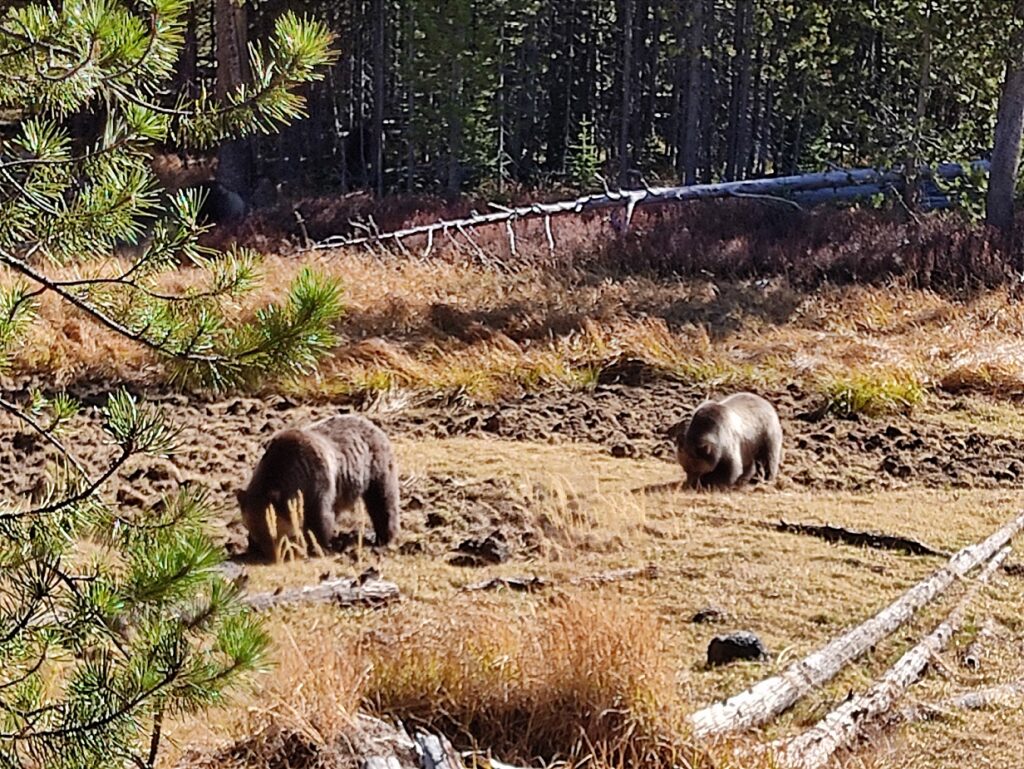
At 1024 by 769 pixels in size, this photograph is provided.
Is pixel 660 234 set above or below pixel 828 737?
above

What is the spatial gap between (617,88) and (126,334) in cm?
4549

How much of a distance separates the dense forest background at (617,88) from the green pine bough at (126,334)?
16121mm

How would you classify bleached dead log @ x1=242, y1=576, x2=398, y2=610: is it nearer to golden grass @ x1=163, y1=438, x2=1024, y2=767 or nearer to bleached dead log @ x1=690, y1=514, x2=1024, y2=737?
golden grass @ x1=163, y1=438, x2=1024, y2=767

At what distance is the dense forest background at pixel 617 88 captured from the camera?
67.6 feet

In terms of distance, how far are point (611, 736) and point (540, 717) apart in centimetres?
27

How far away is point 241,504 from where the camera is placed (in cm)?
736

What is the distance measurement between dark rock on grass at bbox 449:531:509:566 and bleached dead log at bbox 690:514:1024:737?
2160 millimetres

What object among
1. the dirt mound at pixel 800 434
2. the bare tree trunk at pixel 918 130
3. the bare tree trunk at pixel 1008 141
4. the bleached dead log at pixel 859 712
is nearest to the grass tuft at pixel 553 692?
the bleached dead log at pixel 859 712

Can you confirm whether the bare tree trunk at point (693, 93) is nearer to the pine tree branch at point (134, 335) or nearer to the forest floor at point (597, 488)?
the forest floor at point (597, 488)

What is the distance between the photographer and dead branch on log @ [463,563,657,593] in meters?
6.72

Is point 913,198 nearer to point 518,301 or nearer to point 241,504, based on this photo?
point 518,301

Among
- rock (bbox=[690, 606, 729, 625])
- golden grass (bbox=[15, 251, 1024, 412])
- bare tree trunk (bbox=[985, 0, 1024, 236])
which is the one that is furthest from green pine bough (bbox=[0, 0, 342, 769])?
bare tree trunk (bbox=[985, 0, 1024, 236])

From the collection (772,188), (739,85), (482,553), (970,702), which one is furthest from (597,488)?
(739,85)

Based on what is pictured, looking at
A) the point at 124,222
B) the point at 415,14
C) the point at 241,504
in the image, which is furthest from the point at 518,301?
the point at 415,14
